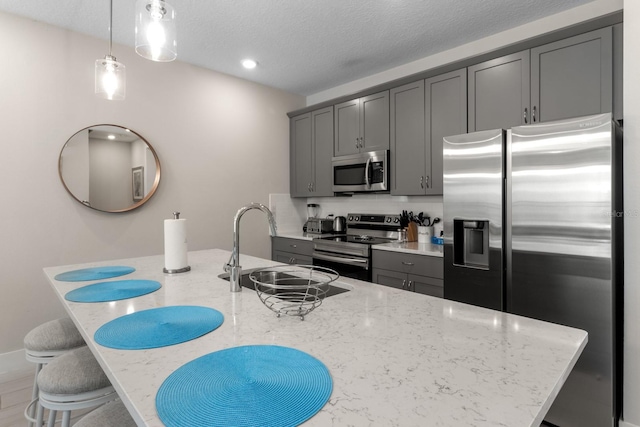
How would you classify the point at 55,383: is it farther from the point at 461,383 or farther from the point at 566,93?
the point at 566,93

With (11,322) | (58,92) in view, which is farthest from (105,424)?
(58,92)

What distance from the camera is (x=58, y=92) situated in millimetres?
2766

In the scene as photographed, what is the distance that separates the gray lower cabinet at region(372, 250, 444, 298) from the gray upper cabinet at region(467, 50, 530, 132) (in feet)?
3.68

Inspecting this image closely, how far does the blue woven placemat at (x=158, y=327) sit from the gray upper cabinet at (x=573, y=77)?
249 cm

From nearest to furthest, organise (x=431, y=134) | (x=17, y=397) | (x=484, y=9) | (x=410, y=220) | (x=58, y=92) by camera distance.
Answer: (x=17, y=397)
(x=484, y=9)
(x=58, y=92)
(x=431, y=134)
(x=410, y=220)

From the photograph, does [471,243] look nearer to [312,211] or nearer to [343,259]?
[343,259]

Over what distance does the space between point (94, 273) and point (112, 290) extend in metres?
0.46

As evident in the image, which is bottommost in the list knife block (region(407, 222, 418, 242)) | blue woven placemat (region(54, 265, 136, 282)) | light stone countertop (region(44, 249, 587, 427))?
light stone countertop (region(44, 249, 587, 427))

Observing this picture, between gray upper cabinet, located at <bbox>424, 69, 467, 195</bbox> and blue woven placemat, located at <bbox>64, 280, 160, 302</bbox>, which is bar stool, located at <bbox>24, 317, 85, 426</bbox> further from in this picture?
gray upper cabinet, located at <bbox>424, 69, 467, 195</bbox>

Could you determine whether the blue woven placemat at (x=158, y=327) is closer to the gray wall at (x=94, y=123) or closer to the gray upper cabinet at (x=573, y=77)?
the gray wall at (x=94, y=123)

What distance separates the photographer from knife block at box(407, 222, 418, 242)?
338 cm

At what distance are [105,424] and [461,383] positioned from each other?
1.00m

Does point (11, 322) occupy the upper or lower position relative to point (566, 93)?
lower

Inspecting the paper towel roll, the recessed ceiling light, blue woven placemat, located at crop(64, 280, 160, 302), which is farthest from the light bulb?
the recessed ceiling light
